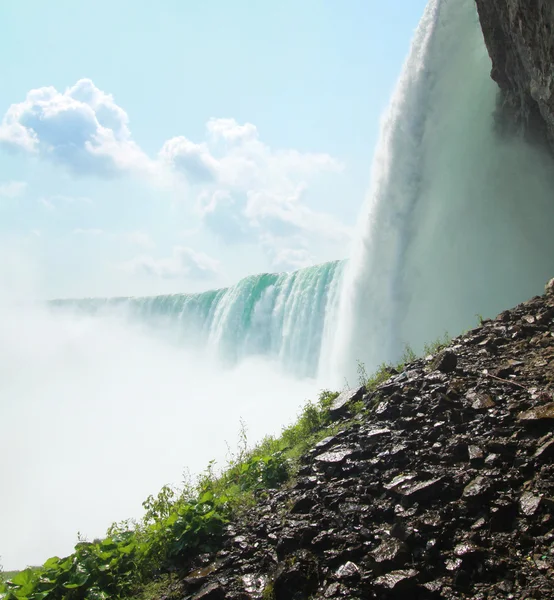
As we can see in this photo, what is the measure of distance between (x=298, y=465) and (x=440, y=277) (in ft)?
33.5

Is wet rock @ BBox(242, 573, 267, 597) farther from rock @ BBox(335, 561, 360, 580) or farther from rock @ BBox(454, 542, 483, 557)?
rock @ BBox(454, 542, 483, 557)

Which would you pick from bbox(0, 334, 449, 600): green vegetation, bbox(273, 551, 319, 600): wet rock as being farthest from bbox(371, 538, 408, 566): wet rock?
bbox(0, 334, 449, 600): green vegetation

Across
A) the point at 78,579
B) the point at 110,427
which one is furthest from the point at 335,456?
the point at 110,427

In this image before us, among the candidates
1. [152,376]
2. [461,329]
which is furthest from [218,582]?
[152,376]

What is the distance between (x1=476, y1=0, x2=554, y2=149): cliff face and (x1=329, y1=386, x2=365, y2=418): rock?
7609mm

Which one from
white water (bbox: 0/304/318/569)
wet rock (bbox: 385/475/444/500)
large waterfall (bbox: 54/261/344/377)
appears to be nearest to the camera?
wet rock (bbox: 385/475/444/500)

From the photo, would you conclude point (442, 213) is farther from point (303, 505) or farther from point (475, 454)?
point (303, 505)

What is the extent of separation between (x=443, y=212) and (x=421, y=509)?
1237 cm

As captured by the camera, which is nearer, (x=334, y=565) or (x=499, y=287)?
(x=334, y=565)

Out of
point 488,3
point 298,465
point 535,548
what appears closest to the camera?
point 535,548

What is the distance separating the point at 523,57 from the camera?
10789 mm

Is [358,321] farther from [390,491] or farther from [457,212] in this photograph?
[390,491]

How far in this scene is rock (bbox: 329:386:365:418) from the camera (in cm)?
679

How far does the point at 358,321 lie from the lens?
15.3 m
